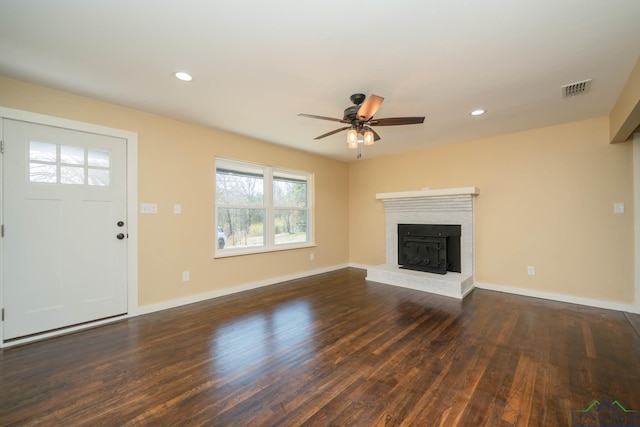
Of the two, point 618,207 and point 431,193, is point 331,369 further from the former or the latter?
point 618,207

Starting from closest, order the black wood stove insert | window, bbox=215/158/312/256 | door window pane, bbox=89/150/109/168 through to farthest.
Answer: door window pane, bbox=89/150/109/168
window, bbox=215/158/312/256
the black wood stove insert

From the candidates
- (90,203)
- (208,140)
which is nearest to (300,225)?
(208,140)

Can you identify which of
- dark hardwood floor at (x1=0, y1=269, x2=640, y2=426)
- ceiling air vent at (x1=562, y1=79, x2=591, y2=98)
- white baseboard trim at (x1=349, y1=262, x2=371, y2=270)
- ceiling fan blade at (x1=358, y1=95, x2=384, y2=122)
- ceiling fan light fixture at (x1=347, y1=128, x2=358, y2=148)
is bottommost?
dark hardwood floor at (x1=0, y1=269, x2=640, y2=426)

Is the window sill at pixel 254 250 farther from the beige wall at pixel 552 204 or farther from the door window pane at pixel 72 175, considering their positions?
the beige wall at pixel 552 204

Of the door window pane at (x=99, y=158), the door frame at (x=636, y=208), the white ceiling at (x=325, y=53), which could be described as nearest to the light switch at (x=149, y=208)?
the door window pane at (x=99, y=158)

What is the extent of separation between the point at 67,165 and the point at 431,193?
493cm

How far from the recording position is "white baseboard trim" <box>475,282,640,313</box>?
329cm

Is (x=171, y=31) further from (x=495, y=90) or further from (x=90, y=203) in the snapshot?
(x=495, y=90)

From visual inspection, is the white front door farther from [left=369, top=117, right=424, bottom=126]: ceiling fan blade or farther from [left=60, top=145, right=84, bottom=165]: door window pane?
[left=369, top=117, right=424, bottom=126]: ceiling fan blade

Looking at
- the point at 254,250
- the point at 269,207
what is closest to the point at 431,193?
the point at 269,207

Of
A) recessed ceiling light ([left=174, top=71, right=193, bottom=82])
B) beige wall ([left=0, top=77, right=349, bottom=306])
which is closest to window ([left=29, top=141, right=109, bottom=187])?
beige wall ([left=0, top=77, right=349, bottom=306])

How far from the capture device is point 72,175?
110 inches

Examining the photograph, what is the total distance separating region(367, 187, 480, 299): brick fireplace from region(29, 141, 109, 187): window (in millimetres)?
4133

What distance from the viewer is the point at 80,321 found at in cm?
287
